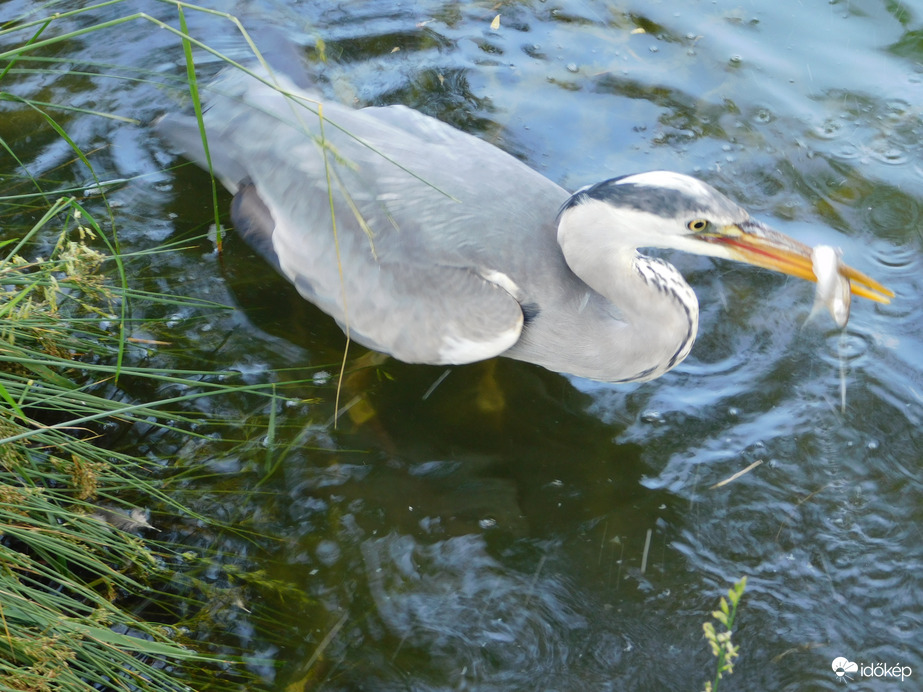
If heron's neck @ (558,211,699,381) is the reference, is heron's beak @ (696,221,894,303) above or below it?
above

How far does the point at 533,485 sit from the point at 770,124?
226 cm

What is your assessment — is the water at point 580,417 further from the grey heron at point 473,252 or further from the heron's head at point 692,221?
the heron's head at point 692,221

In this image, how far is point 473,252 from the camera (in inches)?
109

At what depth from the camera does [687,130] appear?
157 inches

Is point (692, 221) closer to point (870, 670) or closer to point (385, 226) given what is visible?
point (385, 226)

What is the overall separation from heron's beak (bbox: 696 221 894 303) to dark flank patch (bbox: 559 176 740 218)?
7 centimetres

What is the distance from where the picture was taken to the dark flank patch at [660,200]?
244 cm

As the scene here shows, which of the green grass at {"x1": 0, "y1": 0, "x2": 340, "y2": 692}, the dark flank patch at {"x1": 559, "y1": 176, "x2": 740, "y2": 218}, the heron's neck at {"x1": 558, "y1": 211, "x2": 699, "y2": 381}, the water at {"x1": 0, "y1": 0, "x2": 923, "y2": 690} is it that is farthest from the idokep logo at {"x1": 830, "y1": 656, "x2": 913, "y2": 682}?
the green grass at {"x1": 0, "y1": 0, "x2": 340, "y2": 692}

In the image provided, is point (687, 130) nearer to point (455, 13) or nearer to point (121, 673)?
point (455, 13)

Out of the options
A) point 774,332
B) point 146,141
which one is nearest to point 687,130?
point 774,332

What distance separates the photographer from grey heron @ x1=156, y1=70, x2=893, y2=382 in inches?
104

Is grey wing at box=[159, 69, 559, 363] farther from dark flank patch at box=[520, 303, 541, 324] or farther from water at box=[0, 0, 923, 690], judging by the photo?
water at box=[0, 0, 923, 690]

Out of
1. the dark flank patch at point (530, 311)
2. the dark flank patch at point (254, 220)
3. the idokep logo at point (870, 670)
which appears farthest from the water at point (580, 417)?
the dark flank patch at point (530, 311)

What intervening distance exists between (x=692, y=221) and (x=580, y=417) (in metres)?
0.94
